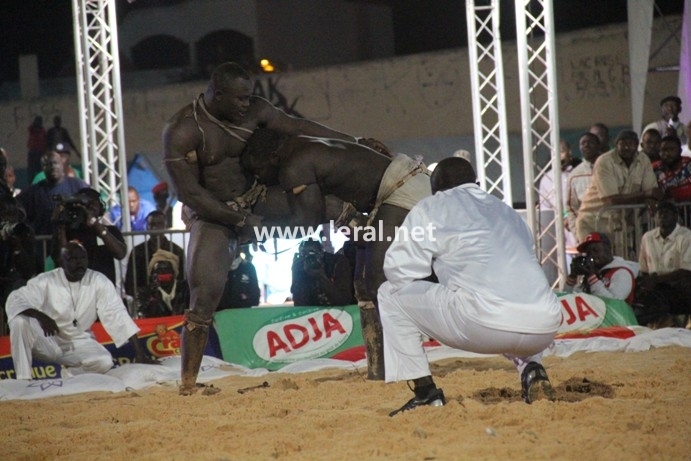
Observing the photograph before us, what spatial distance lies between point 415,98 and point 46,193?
8.54 meters

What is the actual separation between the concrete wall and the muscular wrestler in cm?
962

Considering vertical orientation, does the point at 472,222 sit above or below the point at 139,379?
above

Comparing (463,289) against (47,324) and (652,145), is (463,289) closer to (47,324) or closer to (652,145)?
(47,324)

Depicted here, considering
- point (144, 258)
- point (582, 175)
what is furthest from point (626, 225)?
point (144, 258)

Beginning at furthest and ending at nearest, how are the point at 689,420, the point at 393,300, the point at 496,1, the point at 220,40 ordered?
the point at 220,40 → the point at 496,1 → the point at 393,300 → the point at 689,420

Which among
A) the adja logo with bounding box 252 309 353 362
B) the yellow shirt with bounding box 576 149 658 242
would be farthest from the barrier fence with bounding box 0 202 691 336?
the adja logo with bounding box 252 309 353 362

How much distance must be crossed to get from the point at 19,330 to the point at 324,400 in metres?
3.47

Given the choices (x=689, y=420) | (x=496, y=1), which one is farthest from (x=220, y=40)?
(x=689, y=420)

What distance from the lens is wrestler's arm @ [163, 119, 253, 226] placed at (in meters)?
6.88

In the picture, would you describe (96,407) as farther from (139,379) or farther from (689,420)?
(689,420)

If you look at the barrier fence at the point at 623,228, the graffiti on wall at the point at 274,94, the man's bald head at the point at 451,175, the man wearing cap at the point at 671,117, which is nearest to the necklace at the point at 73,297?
the barrier fence at the point at 623,228

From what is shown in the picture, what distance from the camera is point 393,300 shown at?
541 centimetres

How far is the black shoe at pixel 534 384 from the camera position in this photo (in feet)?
18.1

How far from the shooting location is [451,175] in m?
5.47
